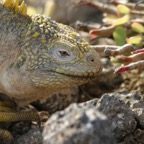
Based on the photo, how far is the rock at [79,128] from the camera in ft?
8.42

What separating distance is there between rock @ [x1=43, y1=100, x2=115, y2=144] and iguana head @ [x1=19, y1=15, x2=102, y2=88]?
1.32 m

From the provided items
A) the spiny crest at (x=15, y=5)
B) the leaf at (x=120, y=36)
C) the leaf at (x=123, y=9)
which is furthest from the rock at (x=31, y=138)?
the leaf at (x=123, y=9)

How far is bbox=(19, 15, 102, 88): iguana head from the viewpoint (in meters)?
3.99

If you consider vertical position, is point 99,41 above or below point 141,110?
above

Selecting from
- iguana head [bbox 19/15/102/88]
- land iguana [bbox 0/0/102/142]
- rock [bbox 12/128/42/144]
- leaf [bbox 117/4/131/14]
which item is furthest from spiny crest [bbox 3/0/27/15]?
leaf [bbox 117/4/131/14]

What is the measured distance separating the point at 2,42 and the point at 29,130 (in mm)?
787

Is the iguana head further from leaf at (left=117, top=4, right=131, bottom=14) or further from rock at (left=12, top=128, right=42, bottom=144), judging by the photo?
leaf at (left=117, top=4, right=131, bottom=14)

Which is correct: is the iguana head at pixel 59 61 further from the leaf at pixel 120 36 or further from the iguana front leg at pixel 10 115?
the leaf at pixel 120 36

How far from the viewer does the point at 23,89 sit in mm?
4070

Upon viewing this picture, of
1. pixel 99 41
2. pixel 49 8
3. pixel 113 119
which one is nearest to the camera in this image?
pixel 113 119

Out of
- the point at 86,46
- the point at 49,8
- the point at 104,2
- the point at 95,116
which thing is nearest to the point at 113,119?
the point at 86,46

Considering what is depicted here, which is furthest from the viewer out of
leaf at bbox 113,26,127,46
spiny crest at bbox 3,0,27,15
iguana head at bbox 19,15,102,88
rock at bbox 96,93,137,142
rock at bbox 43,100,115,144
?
leaf at bbox 113,26,127,46

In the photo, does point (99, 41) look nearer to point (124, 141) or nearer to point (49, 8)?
point (49, 8)

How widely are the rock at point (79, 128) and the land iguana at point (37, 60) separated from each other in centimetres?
133
